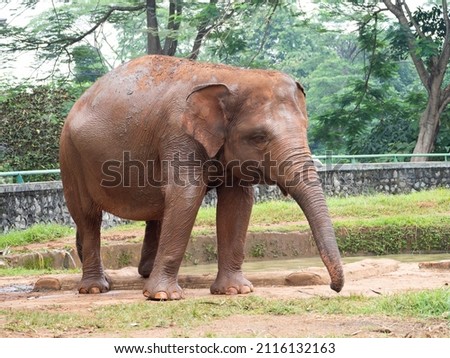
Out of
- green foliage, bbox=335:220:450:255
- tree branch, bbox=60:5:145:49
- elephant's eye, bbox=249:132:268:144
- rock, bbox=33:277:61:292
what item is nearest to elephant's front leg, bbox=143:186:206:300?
elephant's eye, bbox=249:132:268:144

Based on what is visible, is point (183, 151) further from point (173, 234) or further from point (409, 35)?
point (409, 35)

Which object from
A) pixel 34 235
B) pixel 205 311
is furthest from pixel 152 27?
pixel 205 311

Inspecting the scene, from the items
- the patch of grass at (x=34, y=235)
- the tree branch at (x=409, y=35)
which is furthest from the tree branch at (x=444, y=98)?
the patch of grass at (x=34, y=235)

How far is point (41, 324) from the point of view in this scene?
779cm

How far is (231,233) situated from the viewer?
10.3 metres

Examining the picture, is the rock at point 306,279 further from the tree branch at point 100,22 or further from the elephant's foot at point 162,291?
the tree branch at point 100,22

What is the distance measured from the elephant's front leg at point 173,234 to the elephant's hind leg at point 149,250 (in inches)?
63.4

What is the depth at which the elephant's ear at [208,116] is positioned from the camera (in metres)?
9.66

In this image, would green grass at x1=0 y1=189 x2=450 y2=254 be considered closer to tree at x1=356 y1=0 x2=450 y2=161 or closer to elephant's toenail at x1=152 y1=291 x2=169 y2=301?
elephant's toenail at x1=152 y1=291 x2=169 y2=301

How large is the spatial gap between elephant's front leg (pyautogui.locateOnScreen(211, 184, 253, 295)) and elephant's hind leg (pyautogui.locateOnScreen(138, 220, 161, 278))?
Result: 1301 millimetres

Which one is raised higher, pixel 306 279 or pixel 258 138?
pixel 258 138

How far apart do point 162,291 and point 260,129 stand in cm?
179

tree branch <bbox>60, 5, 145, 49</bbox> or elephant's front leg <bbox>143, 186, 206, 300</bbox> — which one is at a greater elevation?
elephant's front leg <bbox>143, 186, 206, 300</bbox>

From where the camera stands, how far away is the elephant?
943 cm
